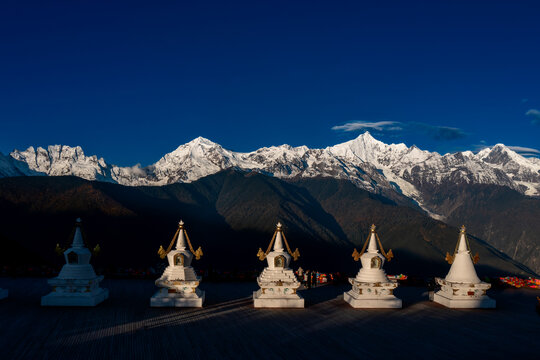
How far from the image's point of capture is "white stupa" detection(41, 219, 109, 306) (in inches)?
965

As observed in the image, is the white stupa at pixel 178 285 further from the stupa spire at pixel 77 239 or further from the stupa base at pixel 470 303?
the stupa base at pixel 470 303

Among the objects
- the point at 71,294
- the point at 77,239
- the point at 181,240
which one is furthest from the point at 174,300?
the point at 77,239

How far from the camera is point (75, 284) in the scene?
24.8 m

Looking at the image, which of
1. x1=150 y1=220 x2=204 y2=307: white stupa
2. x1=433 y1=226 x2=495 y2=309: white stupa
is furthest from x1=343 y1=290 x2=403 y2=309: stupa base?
x1=150 y1=220 x2=204 y2=307: white stupa

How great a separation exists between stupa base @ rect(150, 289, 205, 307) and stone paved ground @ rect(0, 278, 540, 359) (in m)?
0.49

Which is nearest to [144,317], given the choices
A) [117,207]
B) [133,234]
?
[133,234]

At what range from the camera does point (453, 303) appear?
87.6 ft

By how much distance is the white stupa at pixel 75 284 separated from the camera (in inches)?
965

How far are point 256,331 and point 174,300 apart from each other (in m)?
6.45

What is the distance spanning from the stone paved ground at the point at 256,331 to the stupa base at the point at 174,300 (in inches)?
19.1

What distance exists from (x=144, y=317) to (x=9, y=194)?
150838 millimetres

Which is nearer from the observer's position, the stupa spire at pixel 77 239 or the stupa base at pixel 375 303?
the stupa spire at pixel 77 239

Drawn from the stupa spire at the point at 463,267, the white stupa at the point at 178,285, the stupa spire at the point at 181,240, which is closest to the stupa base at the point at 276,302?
the white stupa at the point at 178,285

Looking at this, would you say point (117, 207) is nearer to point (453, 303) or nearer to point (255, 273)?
point (255, 273)
